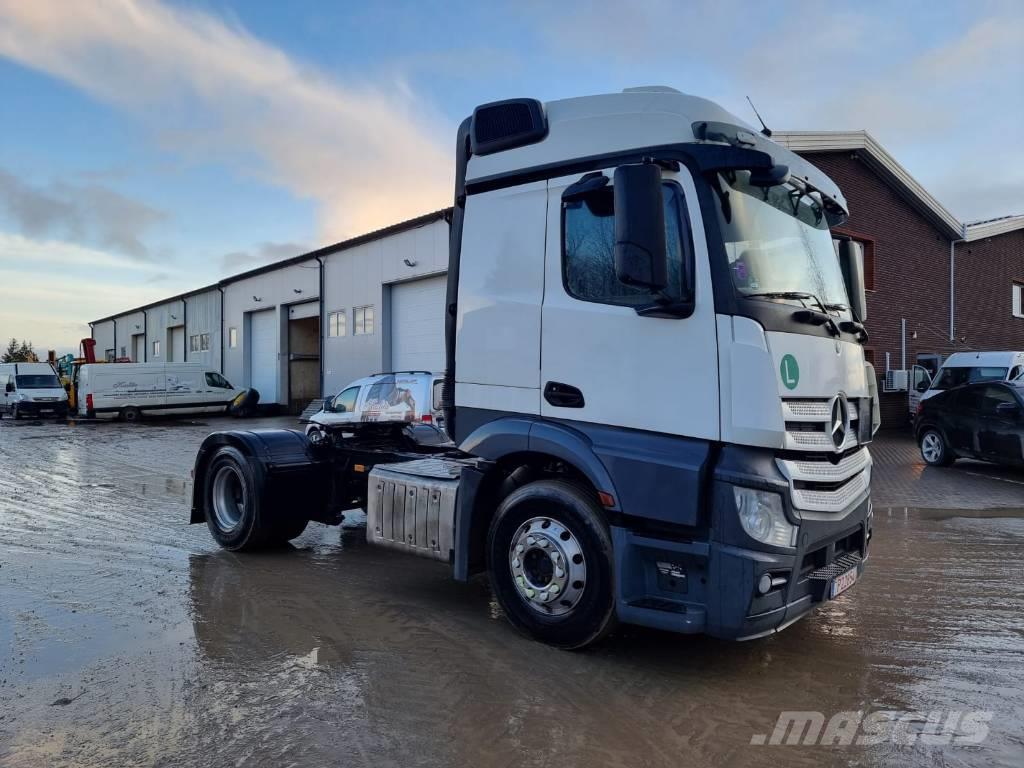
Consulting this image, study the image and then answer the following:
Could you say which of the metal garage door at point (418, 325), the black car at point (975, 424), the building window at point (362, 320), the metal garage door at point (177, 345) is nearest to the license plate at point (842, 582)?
the black car at point (975, 424)

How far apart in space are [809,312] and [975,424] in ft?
34.1

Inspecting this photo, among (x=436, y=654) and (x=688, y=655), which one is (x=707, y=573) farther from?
(x=436, y=654)

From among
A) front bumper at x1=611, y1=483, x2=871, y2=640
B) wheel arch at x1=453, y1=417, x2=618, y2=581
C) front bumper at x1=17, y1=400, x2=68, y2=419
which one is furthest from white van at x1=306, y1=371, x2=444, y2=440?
front bumper at x1=17, y1=400, x2=68, y2=419

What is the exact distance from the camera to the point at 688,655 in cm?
441

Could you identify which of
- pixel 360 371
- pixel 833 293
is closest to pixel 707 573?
pixel 833 293

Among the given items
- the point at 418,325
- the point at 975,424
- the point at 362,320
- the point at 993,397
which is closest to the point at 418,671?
the point at 993,397

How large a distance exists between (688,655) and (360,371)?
2233 cm

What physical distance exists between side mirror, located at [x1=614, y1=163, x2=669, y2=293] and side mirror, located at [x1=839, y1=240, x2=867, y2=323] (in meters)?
2.08

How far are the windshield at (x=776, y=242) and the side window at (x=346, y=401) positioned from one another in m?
11.3

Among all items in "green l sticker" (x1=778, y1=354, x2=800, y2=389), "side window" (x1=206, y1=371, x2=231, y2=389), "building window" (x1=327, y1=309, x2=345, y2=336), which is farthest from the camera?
"side window" (x1=206, y1=371, x2=231, y2=389)

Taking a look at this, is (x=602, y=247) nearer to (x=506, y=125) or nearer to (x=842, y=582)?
(x=506, y=125)

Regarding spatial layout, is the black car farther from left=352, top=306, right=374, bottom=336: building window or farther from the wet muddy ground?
left=352, top=306, right=374, bottom=336: building window

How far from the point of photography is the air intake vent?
4.64 metres

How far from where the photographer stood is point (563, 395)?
4.34 meters
